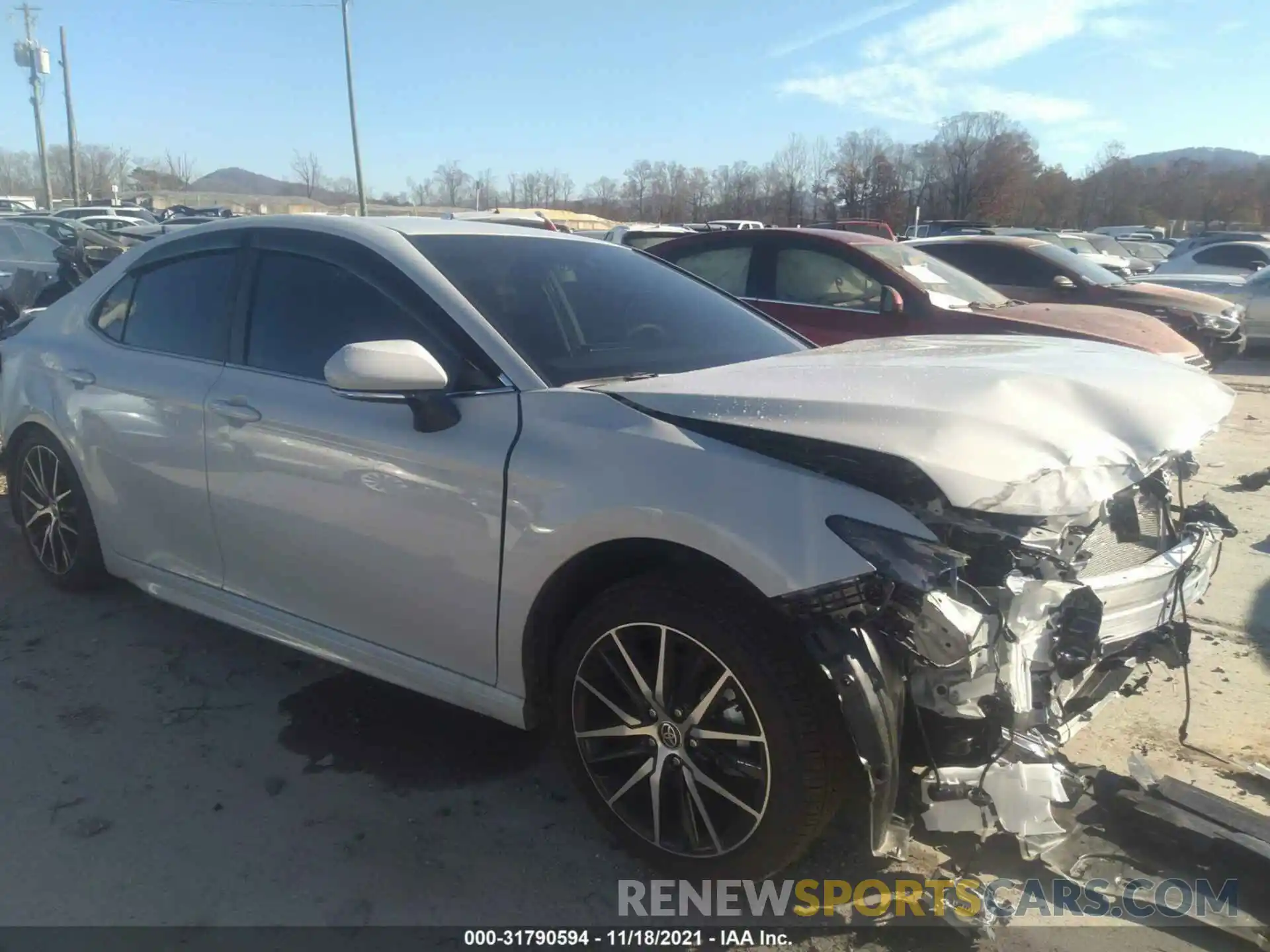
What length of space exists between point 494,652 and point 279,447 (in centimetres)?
102

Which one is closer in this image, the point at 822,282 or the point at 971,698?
the point at 971,698

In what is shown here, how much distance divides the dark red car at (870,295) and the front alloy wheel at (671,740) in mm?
4797

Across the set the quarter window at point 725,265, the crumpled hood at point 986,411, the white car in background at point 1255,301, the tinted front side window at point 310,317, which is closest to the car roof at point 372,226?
the tinted front side window at point 310,317

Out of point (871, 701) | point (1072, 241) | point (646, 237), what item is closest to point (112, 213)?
point (646, 237)

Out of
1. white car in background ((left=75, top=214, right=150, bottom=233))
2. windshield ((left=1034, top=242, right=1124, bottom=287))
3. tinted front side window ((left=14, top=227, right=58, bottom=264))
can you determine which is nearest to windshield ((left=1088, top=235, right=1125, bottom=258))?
windshield ((left=1034, top=242, right=1124, bottom=287))

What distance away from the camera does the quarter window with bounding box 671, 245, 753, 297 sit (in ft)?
26.0

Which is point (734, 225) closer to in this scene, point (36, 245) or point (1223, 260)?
point (1223, 260)

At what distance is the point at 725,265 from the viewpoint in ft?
26.5

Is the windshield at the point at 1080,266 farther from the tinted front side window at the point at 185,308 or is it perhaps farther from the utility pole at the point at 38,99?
the utility pole at the point at 38,99

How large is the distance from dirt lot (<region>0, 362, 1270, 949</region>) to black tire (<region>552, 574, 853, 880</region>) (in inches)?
9.5

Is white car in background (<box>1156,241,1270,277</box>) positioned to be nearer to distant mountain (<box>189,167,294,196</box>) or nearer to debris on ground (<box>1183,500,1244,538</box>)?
debris on ground (<box>1183,500,1244,538</box>)

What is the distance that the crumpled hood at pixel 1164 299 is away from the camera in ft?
32.2

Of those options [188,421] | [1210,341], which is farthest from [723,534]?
[1210,341]

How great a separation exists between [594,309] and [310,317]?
96 centimetres
